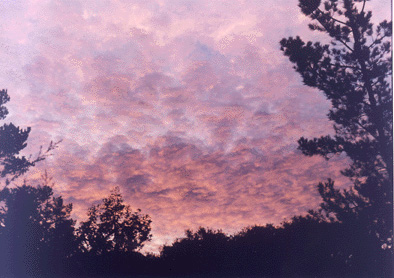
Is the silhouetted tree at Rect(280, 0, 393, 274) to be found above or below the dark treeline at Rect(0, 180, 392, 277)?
above

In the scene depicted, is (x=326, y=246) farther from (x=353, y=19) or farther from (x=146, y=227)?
(x=146, y=227)

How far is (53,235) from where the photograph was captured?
85.1 ft

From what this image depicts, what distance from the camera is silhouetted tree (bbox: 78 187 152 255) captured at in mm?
33594

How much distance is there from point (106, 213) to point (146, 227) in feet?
19.0

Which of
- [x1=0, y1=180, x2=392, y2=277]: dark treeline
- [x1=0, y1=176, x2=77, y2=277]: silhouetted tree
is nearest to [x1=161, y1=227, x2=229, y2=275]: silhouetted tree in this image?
[x1=0, y1=180, x2=392, y2=277]: dark treeline

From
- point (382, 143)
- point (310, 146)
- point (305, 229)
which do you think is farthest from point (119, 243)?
point (382, 143)

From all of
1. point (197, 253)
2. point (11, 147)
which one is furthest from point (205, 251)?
point (11, 147)

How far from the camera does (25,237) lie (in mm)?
21594

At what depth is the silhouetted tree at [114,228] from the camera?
33594 millimetres

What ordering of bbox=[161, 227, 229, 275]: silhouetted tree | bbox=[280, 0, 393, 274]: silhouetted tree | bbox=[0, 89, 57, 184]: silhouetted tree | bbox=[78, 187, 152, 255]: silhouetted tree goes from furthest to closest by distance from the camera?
bbox=[78, 187, 152, 255]: silhouetted tree
bbox=[161, 227, 229, 275]: silhouetted tree
bbox=[0, 89, 57, 184]: silhouetted tree
bbox=[280, 0, 393, 274]: silhouetted tree

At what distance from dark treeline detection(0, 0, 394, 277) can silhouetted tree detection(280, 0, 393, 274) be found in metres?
0.05

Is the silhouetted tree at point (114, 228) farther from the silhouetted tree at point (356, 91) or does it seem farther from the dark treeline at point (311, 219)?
the silhouetted tree at point (356, 91)

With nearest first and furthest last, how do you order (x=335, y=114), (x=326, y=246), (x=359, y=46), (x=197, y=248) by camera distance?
(x=359, y=46)
(x=335, y=114)
(x=326, y=246)
(x=197, y=248)

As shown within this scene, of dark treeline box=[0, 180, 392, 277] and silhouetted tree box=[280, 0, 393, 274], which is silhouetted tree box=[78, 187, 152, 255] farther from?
silhouetted tree box=[280, 0, 393, 274]
